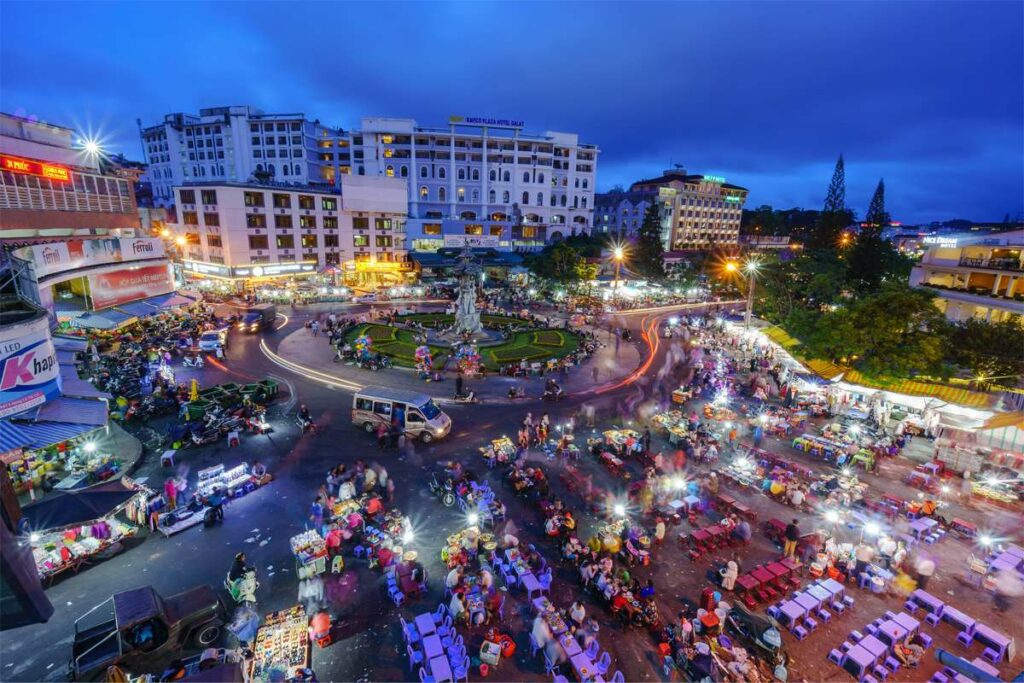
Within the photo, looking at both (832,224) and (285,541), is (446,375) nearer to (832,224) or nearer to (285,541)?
(285,541)

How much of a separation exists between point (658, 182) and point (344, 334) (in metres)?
86.8

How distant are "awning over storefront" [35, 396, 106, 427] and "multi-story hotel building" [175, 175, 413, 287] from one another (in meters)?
40.3

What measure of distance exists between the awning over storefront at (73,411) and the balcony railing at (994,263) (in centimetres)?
4964

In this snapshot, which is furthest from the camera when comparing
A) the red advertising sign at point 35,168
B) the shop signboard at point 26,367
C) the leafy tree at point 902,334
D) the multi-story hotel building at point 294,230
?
the multi-story hotel building at point 294,230

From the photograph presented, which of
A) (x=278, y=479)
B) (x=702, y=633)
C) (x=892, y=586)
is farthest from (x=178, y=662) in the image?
(x=892, y=586)

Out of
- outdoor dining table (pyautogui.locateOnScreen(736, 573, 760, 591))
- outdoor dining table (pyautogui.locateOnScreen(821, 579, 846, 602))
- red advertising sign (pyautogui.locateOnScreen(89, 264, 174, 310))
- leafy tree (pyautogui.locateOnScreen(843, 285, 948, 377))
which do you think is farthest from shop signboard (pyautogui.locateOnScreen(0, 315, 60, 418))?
leafy tree (pyautogui.locateOnScreen(843, 285, 948, 377))

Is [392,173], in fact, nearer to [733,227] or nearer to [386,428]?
[386,428]

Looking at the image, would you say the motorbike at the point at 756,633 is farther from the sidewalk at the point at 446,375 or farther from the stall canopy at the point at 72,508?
the stall canopy at the point at 72,508

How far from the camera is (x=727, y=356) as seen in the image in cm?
3659

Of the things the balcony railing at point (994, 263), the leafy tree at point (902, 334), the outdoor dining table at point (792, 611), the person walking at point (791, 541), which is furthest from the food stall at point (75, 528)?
the balcony railing at point (994, 263)

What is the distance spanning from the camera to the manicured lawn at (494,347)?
3147 centimetres

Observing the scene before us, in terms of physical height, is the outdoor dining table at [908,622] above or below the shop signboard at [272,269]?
below

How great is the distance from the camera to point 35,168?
1200 inches

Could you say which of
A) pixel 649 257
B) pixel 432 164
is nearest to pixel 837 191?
pixel 649 257
